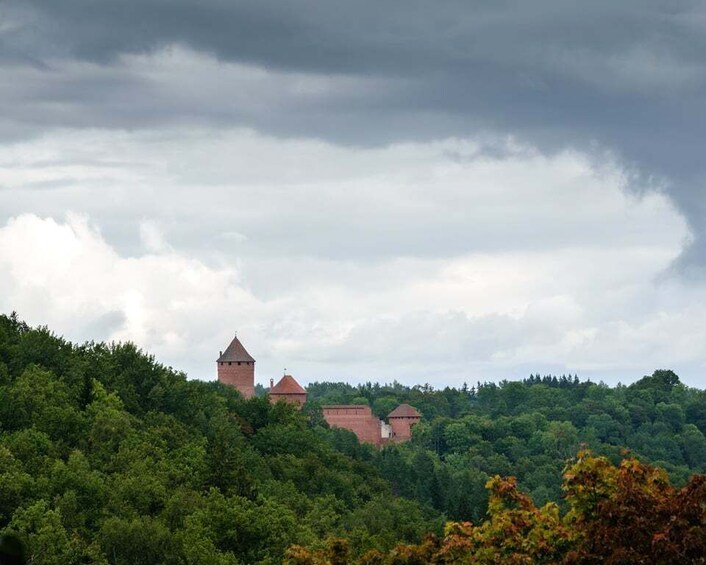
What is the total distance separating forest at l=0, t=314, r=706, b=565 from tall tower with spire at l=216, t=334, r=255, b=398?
47.4m

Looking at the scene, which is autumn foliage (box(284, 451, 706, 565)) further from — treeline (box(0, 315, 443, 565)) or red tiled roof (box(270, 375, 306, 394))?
red tiled roof (box(270, 375, 306, 394))

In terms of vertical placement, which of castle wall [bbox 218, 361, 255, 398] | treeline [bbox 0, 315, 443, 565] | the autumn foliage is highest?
castle wall [bbox 218, 361, 255, 398]

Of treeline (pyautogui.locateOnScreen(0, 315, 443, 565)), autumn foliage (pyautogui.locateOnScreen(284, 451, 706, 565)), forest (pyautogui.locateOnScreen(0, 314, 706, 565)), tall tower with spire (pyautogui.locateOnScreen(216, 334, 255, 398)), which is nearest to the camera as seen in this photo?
autumn foliage (pyautogui.locateOnScreen(284, 451, 706, 565))

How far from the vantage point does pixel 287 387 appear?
629 feet

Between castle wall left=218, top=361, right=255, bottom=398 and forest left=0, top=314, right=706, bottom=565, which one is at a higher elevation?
castle wall left=218, top=361, right=255, bottom=398

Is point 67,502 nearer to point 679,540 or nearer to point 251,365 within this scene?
point 679,540

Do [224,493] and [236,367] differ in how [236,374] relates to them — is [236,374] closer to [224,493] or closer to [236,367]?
[236,367]

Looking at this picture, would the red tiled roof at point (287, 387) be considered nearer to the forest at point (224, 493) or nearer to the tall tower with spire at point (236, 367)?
the tall tower with spire at point (236, 367)

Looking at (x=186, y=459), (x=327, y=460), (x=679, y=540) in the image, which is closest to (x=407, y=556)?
(x=679, y=540)

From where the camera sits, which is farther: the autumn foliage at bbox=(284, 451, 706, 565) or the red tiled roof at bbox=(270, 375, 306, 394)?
the red tiled roof at bbox=(270, 375, 306, 394)

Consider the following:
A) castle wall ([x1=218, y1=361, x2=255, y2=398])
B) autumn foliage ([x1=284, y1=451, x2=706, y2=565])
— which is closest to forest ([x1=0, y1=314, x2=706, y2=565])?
autumn foliage ([x1=284, y1=451, x2=706, y2=565])

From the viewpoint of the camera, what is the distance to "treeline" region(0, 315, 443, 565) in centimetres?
6444

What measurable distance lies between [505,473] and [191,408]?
314ft

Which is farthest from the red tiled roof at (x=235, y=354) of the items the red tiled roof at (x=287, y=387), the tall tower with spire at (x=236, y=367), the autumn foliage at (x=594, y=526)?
the autumn foliage at (x=594, y=526)
